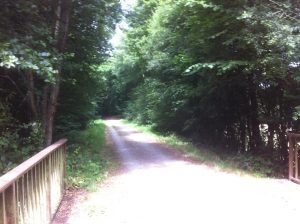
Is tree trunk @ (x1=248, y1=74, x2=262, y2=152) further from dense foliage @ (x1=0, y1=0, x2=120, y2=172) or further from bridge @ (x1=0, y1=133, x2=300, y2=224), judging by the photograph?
bridge @ (x1=0, y1=133, x2=300, y2=224)

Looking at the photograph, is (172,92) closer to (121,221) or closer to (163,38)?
(163,38)

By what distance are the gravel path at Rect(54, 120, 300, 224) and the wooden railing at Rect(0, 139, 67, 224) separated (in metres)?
0.61

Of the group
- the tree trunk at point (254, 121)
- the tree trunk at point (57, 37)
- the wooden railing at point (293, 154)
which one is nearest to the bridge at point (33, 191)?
the tree trunk at point (57, 37)

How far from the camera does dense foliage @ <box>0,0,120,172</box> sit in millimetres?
7836

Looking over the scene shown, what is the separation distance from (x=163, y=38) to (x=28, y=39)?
1464 cm

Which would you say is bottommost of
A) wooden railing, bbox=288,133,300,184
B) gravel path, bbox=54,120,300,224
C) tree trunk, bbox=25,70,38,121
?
gravel path, bbox=54,120,300,224

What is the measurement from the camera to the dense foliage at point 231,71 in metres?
10.9

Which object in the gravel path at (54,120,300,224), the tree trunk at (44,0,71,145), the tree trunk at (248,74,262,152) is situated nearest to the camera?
the gravel path at (54,120,300,224)

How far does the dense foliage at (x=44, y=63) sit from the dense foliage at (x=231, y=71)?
2.12 m

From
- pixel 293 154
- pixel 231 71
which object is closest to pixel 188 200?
pixel 293 154

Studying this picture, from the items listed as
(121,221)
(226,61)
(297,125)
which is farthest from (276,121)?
(121,221)

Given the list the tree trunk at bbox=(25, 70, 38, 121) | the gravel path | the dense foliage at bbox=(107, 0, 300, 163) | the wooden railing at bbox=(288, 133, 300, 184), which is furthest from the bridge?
the dense foliage at bbox=(107, 0, 300, 163)

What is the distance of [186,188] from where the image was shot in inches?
346

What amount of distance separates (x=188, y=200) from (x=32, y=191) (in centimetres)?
354
